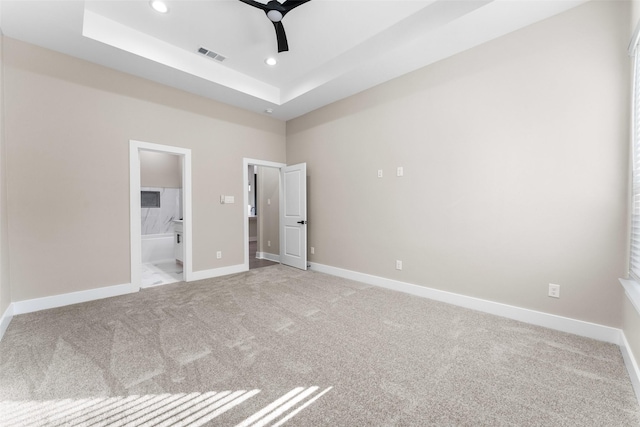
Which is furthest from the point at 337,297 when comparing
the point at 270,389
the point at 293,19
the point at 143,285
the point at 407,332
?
the point at 293,19

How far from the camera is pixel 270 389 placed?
1.62 metres

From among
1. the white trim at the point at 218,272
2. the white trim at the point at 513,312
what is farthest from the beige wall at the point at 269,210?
the white trim at the point at 513,312

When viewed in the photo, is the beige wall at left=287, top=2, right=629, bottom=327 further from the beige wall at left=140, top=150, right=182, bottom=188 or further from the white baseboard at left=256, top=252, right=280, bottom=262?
the beige wall at left=140, top=150, right=182, bottom=188

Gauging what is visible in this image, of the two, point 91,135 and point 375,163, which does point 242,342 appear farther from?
point 91,135

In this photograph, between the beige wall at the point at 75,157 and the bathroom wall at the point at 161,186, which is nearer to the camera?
the beige wall at the point at 75,157

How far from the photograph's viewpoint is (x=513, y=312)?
8.71 feet

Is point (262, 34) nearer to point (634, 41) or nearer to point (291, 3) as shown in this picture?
point (291, 3)

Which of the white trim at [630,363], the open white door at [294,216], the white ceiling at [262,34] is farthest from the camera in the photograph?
the open white door at [294,216]

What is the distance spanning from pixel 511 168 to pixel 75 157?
4981 mm

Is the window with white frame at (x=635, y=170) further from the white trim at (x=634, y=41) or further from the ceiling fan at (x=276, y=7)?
the ceiling fan at (x=276, y=7)

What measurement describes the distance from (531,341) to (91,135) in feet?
17.1

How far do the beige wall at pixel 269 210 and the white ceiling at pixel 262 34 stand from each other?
231 cm

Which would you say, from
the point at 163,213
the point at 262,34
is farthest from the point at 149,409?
the point at 163,213

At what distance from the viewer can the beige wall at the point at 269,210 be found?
19.0 feet
